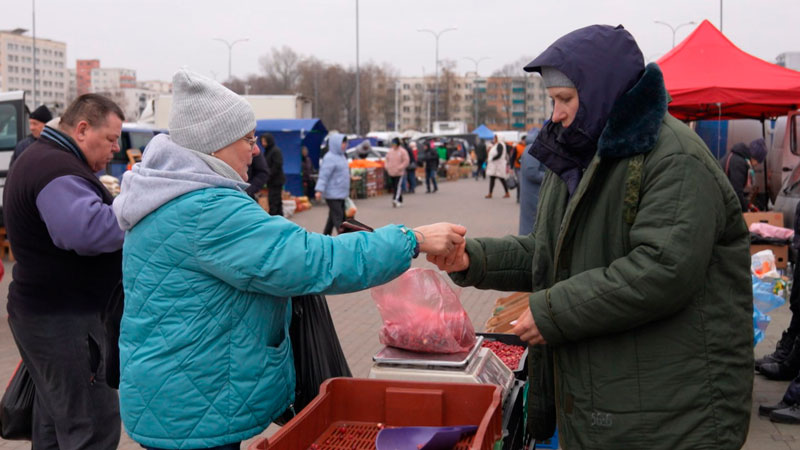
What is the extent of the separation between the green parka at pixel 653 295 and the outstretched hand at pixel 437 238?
0.42 m

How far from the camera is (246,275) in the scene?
7.29ft

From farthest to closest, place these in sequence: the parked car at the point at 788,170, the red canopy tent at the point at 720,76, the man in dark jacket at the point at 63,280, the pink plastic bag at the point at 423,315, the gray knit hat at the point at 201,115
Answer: the parked car at the point at 788,170
the red canopy tent at the point at 720,76
the man in dark jacket at the point at 63,280
the pink plastic bag at the point at 423,315
the gray knit hat at the point at 201,115

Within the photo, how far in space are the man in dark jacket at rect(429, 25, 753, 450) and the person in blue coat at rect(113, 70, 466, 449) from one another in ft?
1.89

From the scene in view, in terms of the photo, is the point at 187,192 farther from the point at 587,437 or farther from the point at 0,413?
the point at 0,413

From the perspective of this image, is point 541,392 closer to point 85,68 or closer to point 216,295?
point 216,295

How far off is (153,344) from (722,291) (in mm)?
1696

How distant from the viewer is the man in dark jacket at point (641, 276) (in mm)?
2133

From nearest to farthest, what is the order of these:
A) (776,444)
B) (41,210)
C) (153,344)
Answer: (153,344)
(41,210)
(776,444)

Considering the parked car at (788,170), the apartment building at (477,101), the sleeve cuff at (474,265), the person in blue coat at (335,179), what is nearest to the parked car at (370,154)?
the person in blue coat at (335,179)

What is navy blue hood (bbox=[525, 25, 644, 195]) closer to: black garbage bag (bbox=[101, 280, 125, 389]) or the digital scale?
the digital scale

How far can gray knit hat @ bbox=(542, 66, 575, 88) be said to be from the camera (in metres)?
2.32

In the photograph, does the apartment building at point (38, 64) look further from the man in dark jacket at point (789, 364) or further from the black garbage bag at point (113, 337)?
the black garbage bag at point (113, 337)

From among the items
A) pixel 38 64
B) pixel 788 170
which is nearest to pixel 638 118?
pixel 788 170

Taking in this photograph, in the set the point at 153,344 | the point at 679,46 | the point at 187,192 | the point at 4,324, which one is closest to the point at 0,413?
the point at 153,344
